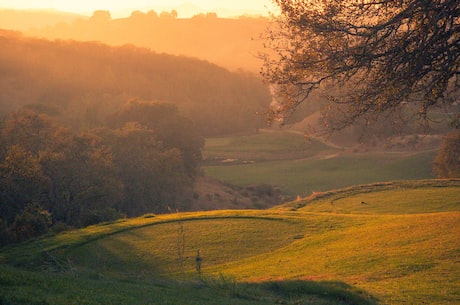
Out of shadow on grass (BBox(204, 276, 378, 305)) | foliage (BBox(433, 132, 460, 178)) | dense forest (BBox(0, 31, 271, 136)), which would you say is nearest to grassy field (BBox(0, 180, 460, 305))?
shadow on grass (BBox(204, 276, 378, 305))

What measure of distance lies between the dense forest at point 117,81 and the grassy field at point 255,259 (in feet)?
187

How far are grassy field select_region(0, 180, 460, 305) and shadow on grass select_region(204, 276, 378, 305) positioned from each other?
3cm

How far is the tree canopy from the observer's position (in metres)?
12.8

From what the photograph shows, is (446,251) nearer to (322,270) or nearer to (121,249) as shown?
(322,270)

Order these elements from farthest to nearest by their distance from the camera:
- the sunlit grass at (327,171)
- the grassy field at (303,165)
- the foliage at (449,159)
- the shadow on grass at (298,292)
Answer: the grassy field at (303,165) → the sunlit grass at (327,171) → the foliage at (449,159) → the shadow on grass at (298,292)

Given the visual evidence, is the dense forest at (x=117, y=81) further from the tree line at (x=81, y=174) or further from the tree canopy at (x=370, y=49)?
the tree canopy at (x=370, y=49)

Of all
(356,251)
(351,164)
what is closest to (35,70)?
(351,164)

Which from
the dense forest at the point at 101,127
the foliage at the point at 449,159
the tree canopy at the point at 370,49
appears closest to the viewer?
the tree canopy at the point at 370,49

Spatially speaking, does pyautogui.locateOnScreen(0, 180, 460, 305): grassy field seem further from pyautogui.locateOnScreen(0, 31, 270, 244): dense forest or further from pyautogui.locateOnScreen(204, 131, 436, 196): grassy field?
pyautogui.locateOnScreen(204, 131, 436, 196): grassy field

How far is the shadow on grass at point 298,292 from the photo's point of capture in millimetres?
12391

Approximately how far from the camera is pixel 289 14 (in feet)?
46.1

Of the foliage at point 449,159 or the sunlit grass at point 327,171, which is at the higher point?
the foliage at point 449,159

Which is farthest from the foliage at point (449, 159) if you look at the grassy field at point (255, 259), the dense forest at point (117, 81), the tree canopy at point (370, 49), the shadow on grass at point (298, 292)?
the shadow on grass at point (298, 292)

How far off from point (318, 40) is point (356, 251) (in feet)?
22.7
